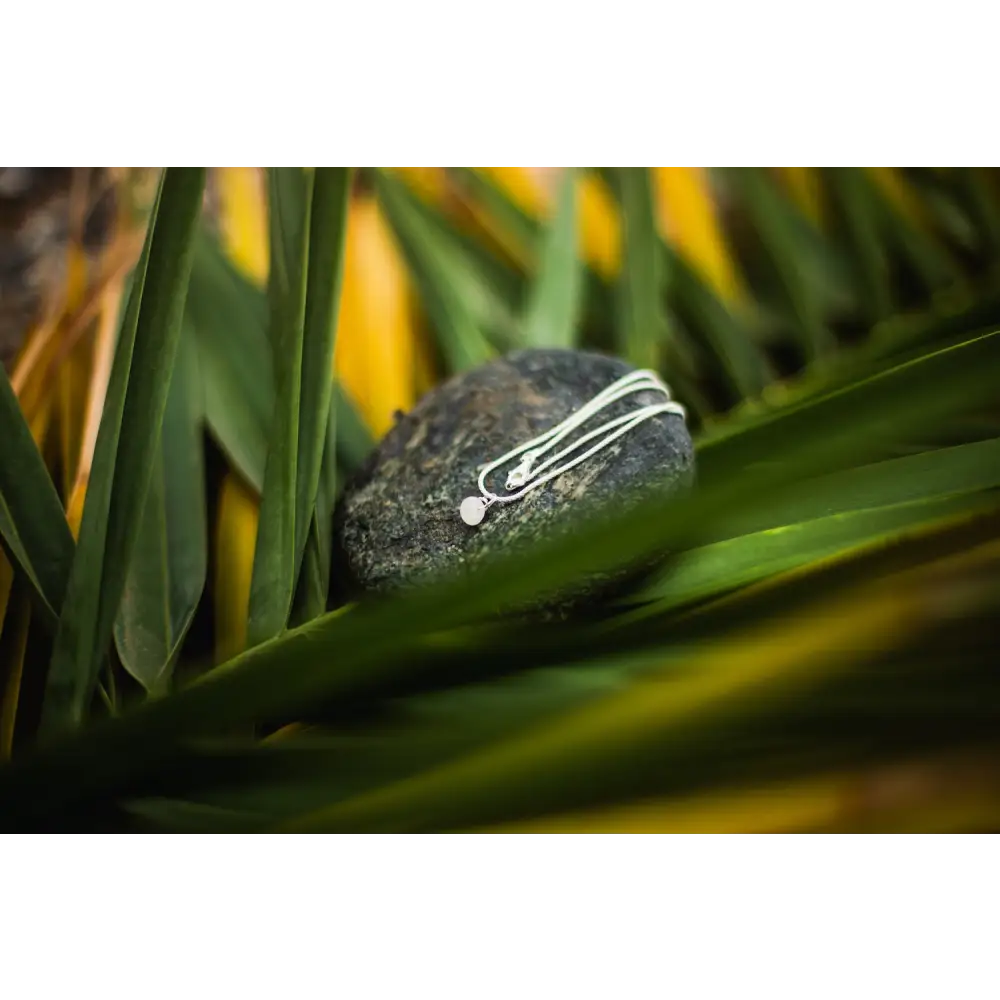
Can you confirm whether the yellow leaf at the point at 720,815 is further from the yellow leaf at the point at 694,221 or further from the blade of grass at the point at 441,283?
the yellow leaf at the point at 694,221

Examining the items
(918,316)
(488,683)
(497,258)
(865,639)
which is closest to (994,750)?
(865,639)

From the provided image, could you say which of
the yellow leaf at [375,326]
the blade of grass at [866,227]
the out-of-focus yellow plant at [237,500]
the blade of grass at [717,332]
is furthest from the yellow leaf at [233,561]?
the blade of grass at [866,227]

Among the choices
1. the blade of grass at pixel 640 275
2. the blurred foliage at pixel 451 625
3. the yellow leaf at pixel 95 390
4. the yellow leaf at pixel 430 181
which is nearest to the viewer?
the blurred foliage at pixel 451 625

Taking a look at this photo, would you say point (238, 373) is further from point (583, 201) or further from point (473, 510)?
point (583, 201)

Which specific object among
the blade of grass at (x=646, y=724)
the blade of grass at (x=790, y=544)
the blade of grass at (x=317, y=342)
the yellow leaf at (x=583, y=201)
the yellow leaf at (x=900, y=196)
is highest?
the yellow leaf at (x=583, y=201)

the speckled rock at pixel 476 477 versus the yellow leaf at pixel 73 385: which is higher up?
the yellow leaf at pixel 73 385

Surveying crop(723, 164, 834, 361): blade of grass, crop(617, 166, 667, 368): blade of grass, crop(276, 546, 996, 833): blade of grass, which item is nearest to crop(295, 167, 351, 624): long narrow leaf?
crop(276, 546, 996, 833): blade of grass

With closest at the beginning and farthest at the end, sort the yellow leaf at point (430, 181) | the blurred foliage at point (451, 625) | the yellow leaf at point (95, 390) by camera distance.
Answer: the blurred foliage at point (451, 625)
the yellow leaf at point (95, 390)
the yellow leaf at point (430, 181)
